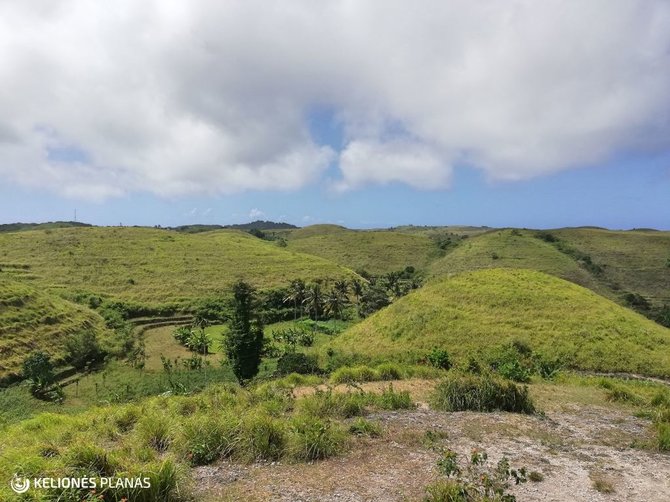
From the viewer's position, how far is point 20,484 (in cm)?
657

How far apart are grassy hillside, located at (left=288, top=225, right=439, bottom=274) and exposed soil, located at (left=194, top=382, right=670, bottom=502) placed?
111 m

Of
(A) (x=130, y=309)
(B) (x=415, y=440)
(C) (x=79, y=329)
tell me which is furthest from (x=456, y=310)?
(A) (x=130, y=309)

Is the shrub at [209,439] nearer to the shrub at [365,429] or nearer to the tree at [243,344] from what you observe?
the shrub at [365,429]

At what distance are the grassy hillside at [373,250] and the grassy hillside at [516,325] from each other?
80.5 m

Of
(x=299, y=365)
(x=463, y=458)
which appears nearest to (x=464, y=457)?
(x=463, y=458)

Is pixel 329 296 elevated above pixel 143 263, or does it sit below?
below

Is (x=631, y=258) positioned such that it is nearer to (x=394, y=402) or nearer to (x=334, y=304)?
(x=334, y=304)

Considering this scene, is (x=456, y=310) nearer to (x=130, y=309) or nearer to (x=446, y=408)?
(x=446, y=408)

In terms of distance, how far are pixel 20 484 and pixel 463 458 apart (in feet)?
26.9

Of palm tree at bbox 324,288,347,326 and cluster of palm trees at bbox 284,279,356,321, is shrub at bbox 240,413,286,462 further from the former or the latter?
palm tree at bbox 324,288,347,326

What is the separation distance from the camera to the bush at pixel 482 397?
13.2 m

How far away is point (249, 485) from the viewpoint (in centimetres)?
806

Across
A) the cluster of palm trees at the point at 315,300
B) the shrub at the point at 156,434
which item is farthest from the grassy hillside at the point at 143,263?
the shrub at the point at 156,434

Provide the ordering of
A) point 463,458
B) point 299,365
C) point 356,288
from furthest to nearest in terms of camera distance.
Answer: point 356,288, point 299,365, point 463,458
